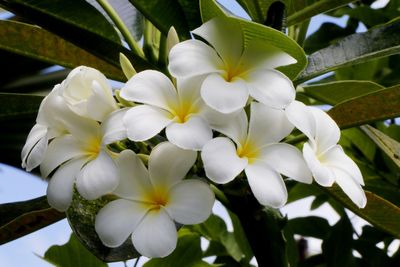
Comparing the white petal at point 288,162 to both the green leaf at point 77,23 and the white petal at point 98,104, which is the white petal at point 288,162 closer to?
the white petal at point 98,104

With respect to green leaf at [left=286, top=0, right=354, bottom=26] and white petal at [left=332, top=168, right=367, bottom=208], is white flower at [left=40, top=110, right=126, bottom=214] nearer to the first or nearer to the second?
white petal at [left=332, top=168, right=367, bottom=208]

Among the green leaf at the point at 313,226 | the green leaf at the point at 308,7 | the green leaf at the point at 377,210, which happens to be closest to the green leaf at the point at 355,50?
the green leaf at the point at 308,7

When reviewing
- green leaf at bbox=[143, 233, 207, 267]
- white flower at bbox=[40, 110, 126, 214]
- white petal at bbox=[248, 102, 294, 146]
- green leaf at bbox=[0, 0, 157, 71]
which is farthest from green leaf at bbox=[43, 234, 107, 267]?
white petal at bbox=[248, 102, 294, 146]

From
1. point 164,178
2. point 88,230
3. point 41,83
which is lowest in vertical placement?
point 41,83

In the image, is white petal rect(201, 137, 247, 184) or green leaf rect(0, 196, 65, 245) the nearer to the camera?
white petal rect(201, 137, 247, 184)

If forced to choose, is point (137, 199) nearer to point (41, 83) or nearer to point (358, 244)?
point (358, 244)

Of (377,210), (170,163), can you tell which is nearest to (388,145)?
(377,210)

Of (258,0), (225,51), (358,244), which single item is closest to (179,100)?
(225,51)
